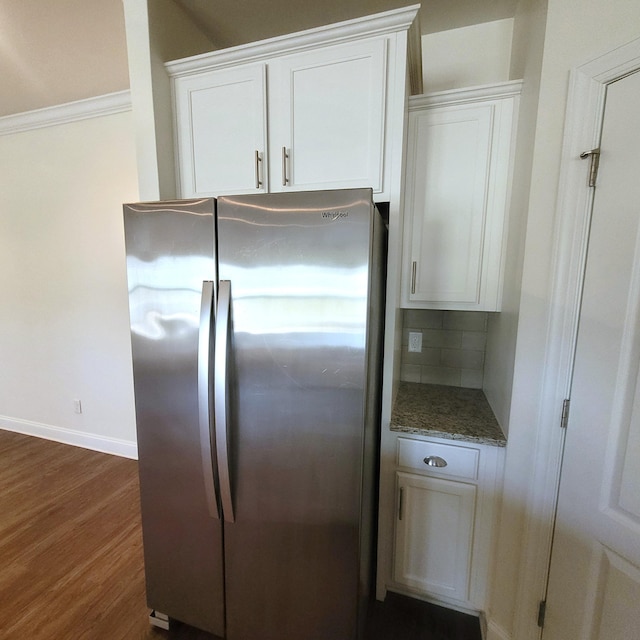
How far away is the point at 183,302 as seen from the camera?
3.64ft

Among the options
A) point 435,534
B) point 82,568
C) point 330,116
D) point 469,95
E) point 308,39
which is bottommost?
point 82,568

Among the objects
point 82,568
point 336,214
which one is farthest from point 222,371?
point 82,568

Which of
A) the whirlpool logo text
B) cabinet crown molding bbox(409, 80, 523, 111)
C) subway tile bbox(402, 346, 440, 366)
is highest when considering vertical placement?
cabinet crown molding bbox(409, 80, 523, 111)

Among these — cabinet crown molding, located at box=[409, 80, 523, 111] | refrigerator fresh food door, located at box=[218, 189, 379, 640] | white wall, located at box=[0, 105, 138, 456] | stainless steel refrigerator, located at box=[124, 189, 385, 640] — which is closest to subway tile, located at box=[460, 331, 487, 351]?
stainless steel refrigerator, located at box=[124, 189, 385, 640]

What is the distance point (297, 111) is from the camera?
128 centimetres

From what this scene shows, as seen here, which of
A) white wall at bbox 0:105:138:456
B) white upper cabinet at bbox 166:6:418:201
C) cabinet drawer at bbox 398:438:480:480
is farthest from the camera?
white wall at bbox 0:105:138:456

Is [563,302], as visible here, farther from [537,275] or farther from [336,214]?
[336,214]

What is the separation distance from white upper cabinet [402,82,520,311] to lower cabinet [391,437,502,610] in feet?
2.15

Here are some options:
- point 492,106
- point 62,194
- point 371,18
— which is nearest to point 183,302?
point 371,18

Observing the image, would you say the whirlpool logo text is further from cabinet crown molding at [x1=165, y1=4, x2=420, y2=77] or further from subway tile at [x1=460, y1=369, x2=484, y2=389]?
subway tile at [x1=460, y1=369, x2=484, y2=389]

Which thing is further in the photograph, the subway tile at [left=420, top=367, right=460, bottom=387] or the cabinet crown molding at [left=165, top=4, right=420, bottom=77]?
the subway tile at [left=420, top=367, right=460, bottom=387]

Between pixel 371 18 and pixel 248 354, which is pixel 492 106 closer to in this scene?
pixel 371 18

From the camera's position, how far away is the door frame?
949mm

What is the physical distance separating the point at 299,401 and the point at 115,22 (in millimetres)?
2119
